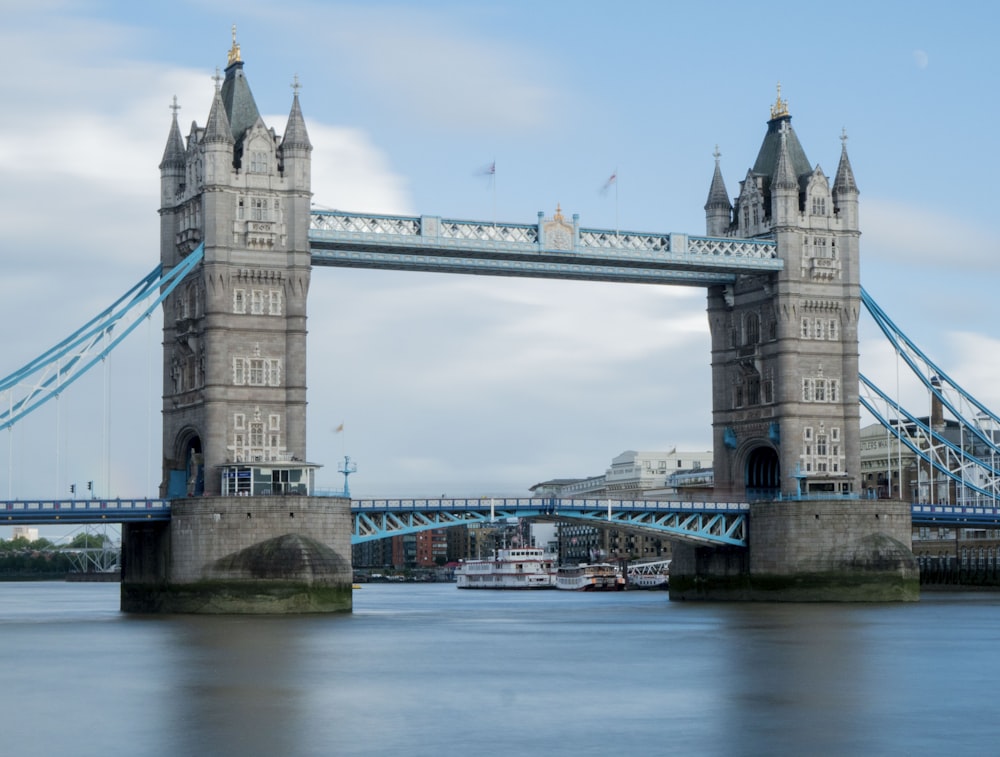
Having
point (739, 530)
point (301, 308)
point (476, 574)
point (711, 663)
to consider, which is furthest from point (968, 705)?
point (476, 574)

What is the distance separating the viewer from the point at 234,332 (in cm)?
7238

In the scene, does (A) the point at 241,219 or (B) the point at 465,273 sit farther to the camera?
(B) the point at 465,273

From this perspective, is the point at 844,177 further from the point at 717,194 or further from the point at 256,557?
the point at 256,557

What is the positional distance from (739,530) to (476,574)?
6466 centimetres

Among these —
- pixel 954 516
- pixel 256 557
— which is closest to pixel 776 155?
pixel 954 516

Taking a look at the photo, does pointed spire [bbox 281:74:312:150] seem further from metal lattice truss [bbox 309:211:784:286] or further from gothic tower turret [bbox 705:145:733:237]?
gothic tower turret [bbox 705:145:733:237]

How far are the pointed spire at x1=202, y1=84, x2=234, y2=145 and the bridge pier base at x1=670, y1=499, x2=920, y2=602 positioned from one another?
2973 centimetres

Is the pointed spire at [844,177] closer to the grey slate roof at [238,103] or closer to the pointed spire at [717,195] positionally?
the pointed spire at [717,195]

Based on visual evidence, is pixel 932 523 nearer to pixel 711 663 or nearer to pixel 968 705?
pixel 711 663

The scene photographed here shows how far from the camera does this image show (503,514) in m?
78.8

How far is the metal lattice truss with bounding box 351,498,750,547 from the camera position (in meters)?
74.9

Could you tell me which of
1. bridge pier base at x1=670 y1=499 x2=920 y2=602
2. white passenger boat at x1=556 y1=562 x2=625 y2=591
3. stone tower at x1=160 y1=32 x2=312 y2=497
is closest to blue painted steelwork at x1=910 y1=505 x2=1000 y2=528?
bridge pier base at x1=670 y1=499 x2=920 y2=602

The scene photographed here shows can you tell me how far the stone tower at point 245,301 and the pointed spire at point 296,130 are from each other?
0.14ft

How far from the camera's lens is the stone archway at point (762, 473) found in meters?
86.6
